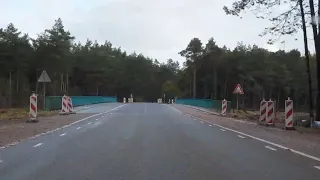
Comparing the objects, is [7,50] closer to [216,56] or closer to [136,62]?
[216,56]

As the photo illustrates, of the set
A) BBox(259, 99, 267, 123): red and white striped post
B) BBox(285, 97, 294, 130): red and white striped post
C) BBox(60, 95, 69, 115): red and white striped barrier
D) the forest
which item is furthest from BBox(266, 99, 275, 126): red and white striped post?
the forest

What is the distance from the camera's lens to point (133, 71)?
6255 inches

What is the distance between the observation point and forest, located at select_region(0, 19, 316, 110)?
3605 inches

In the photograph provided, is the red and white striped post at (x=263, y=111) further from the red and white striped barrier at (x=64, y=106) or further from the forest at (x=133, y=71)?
the forest at (x=133, y=71)

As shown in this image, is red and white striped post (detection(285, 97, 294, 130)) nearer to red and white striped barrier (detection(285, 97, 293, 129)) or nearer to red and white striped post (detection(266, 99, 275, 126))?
red and white striped barrier (detection(285, 97, 293, 129))

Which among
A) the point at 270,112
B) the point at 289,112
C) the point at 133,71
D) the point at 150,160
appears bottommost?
the point at 150,160

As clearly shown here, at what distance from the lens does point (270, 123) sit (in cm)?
2714

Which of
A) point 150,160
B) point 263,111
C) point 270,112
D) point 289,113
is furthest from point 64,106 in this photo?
point 150,160

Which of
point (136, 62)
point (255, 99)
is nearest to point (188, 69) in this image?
point (255, 99)

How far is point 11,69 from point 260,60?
6014 cm

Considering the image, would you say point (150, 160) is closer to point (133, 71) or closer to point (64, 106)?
point (64, 106)

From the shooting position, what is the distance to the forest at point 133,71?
91562mm

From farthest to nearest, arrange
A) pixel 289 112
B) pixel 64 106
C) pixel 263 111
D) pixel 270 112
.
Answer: pixel 64 106 → pixel 263 111 → pixel 270 112 → pixel 289 112

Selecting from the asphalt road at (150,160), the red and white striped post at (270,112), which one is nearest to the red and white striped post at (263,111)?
the red and white striped post at (270,112)
